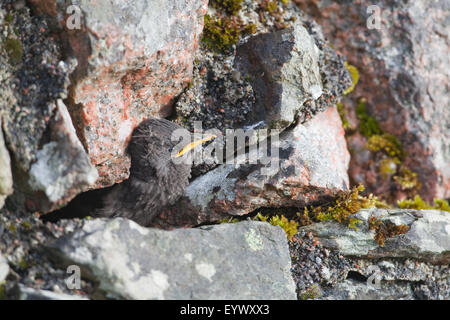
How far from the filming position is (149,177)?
5867 millimetres

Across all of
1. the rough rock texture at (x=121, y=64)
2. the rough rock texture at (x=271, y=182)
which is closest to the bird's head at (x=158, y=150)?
the rough rock texture at (x=121, y=64)

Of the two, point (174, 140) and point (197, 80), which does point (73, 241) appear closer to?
point (174, 140)

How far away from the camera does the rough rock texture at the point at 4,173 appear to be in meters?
4.15

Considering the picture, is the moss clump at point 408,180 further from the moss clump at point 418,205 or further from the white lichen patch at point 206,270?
the white lichen patch at point 206,270

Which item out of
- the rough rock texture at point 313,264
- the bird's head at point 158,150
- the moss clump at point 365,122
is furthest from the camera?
the moss clump at point 365,122

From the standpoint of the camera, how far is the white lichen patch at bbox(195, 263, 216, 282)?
4496 mm

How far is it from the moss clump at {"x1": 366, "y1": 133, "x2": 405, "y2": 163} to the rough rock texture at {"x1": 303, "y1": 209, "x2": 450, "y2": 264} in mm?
1813

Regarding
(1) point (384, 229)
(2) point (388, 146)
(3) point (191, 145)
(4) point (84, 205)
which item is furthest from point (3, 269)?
(2) point (388, 146)

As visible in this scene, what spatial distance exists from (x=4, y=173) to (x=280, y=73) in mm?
3456

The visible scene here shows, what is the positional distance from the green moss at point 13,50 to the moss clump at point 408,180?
18.4ft

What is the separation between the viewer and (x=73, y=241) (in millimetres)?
4164

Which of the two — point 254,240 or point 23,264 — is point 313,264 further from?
point 23,264
